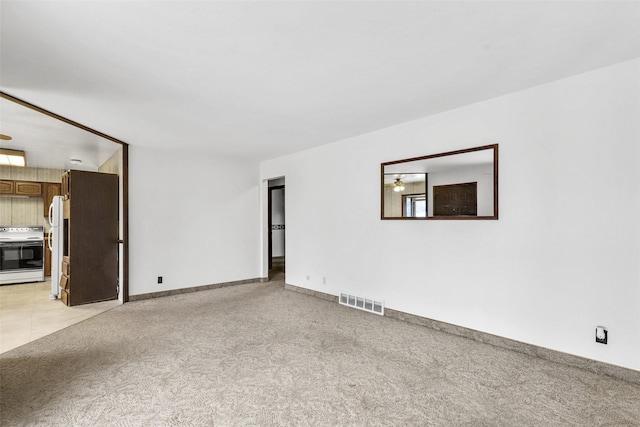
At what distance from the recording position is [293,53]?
2236 millimetres

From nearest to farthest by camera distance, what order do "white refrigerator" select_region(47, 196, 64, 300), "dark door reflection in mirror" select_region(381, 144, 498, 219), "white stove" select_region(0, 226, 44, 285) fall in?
"dark door reflection in mirror" select_region(381, 144, 498, 219) → "white refrigerator" select_region(47, 196, 64, 300) → "white stove" select_region(0, 226, 44, 285)

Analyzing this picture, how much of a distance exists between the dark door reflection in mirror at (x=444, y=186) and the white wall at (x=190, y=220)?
3.20m

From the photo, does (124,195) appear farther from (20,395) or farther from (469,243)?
(469,243)

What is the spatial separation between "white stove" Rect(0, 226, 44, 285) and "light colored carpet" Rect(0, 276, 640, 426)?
3663 mm

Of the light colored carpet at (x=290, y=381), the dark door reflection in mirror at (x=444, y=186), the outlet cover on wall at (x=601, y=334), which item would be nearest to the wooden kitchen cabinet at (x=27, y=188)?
the light colored carpet at (x=290, y=381)

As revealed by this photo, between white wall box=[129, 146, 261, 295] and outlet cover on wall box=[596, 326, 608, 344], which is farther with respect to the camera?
white wall box=[129, 146, 261, 295]

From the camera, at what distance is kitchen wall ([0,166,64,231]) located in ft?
20.2

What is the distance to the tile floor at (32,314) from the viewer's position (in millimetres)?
3418

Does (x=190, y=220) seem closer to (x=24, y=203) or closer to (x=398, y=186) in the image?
(x=398, y=186)

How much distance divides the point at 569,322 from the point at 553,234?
0.75 m

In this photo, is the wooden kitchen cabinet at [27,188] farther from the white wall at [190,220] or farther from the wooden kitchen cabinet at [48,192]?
the white wall at [190,220]

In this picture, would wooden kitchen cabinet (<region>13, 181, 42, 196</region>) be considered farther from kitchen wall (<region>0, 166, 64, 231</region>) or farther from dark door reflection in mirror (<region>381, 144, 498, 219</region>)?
dark door reflection in mirror (<region>381, 144, 498, 219</region>)

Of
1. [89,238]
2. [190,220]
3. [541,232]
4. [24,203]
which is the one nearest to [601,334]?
[541,232]

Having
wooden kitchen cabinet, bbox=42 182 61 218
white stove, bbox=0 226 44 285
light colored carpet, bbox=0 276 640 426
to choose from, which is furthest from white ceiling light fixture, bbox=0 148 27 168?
light colored carpet, bbox=0 276 640 426
